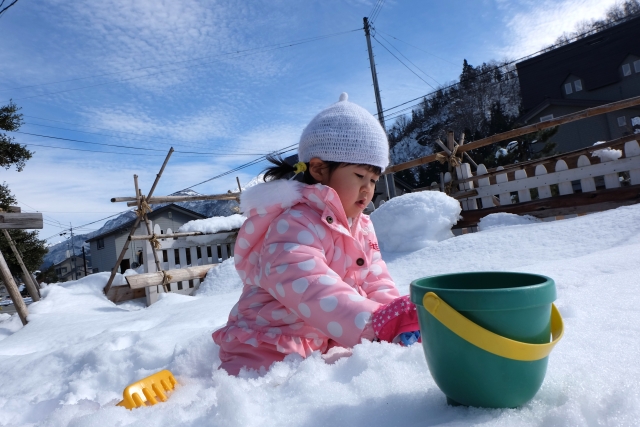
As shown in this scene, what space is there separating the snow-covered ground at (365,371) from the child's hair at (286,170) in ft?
2.61

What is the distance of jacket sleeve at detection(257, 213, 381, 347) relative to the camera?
1169 mm

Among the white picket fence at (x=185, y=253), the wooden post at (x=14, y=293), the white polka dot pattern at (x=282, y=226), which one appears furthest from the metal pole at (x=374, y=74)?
the white polka dot pattern at (x=282, y=226)

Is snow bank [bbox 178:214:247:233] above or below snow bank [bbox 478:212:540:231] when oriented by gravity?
above

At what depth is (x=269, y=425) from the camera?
735mm

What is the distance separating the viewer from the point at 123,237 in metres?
35.9

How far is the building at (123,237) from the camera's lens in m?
33.3

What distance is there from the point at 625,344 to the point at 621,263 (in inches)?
57.8

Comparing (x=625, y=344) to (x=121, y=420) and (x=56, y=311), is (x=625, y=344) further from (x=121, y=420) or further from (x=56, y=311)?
(x=56, y=311)

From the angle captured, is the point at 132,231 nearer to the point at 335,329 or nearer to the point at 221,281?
the point at 221,281

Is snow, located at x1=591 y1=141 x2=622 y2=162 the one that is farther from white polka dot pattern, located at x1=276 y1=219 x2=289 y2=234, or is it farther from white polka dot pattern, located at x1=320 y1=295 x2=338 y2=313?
white polka dot pattern, located at x1=320 y1=295 x2=338 y2=313

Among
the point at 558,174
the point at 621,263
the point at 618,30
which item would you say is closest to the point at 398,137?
the point at 618,30

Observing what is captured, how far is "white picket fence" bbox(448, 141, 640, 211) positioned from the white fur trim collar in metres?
4.63

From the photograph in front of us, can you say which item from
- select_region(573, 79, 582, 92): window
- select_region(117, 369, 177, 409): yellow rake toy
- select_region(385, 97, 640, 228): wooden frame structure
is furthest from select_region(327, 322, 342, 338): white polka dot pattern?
select_region(573, 79, 582, 92): window

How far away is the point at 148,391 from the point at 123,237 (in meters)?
38.4
